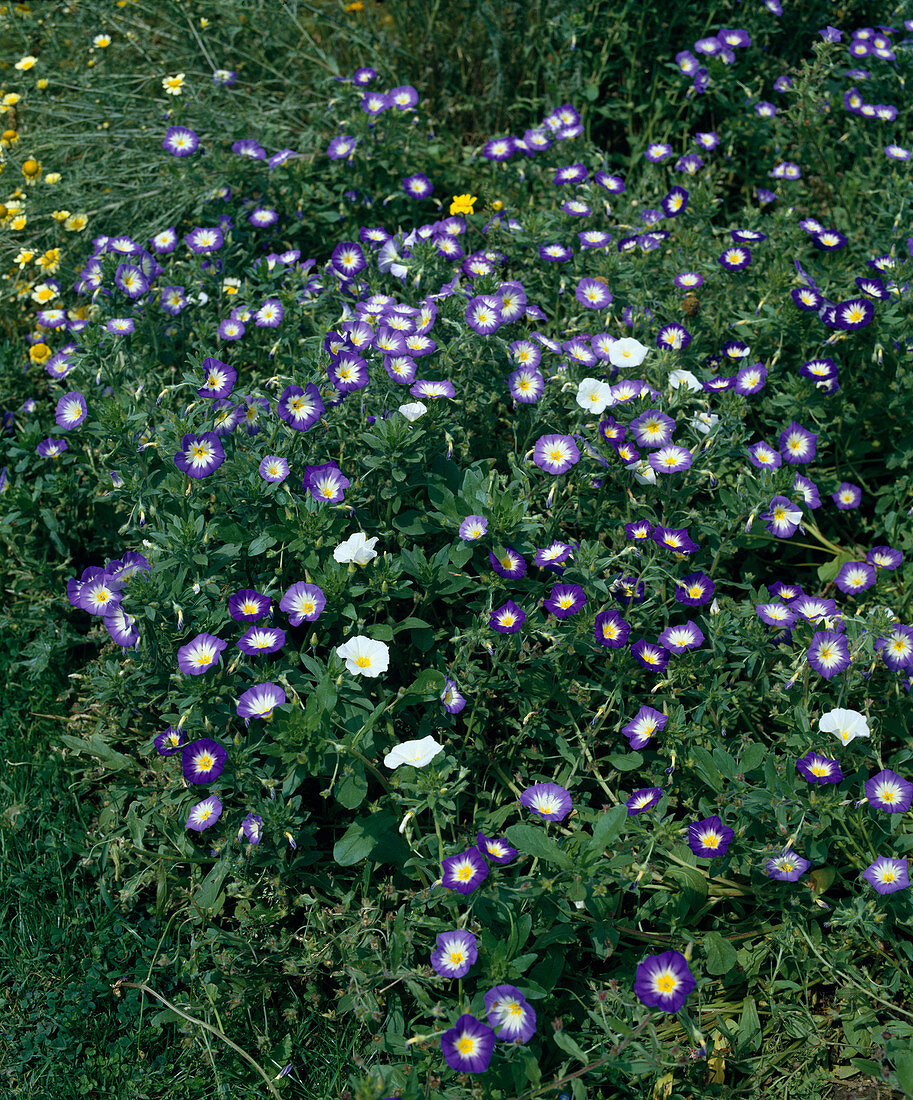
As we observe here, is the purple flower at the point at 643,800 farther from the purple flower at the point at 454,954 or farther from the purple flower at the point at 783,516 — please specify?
the purple flower at the point at 783,516

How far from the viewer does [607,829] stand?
1996 millimetres

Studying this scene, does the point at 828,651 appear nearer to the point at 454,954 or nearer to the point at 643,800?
the point at 643,800

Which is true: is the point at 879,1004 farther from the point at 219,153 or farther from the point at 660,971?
the point at 219,153

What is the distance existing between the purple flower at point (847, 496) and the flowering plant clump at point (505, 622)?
0.09 feet

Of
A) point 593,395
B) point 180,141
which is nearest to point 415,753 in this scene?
point 593,395

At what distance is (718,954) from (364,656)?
1127mm

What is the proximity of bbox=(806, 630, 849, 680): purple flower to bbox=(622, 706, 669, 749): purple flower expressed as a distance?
0.44m

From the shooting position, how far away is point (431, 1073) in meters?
1.88

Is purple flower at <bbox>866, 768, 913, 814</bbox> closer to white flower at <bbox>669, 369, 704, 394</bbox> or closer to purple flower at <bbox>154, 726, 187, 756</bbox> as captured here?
white flower at <bbox>669, 369, 704, 394</bbox>

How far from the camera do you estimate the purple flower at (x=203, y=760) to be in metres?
2.16

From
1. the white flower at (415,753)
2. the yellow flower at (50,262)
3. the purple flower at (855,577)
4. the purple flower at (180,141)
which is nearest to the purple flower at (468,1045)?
the white flower at (415,753)

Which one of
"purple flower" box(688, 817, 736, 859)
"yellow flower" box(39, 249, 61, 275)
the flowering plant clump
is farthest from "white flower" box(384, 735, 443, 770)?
"yellow flower" box(39, 249, 61, 275)

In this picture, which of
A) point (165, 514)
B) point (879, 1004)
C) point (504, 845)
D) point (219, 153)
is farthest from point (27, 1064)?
point (219, 153)

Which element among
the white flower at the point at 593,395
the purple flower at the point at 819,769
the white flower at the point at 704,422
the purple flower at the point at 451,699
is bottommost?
the purple flower at the point at 819,769
